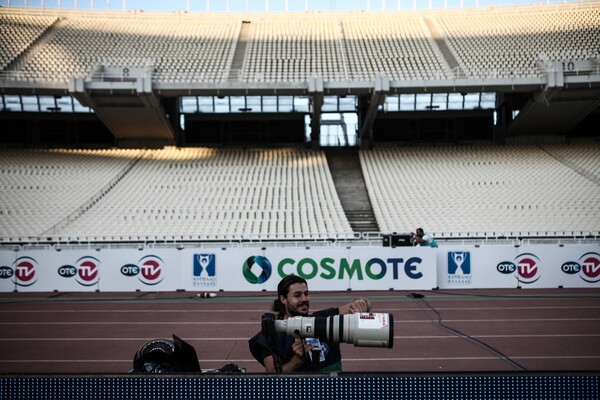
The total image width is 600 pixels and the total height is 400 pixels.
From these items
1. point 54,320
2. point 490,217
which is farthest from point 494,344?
point 490,217

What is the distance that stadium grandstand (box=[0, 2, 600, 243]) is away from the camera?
21.5 metres

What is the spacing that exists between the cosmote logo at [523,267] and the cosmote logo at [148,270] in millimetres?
8911

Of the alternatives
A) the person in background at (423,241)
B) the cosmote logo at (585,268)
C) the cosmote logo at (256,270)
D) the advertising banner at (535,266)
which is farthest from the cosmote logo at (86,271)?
the cosmote logo at (585,268)

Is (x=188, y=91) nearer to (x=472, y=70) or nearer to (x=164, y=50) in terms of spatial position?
(x=164, y=50)

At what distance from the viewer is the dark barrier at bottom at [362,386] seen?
2.73 metres

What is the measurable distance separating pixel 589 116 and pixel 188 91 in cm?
2347

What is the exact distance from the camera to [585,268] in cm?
1334

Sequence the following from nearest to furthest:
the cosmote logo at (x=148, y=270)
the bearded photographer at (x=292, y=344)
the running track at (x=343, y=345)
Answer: the bearded photographer at (x=292, y=344)
the running track at (x=343, y=345)
the cosmote logo at (x=148, y=270)

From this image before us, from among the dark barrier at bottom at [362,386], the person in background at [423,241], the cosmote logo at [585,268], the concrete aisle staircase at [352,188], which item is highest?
the concrete aisle staircase at [352,188]

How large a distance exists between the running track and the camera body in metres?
2.96

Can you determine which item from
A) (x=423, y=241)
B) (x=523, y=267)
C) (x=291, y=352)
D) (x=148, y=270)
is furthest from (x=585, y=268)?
(x=291, y=352)

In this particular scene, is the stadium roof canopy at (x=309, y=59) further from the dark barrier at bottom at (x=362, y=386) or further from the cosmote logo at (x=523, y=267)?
the dark barrier at bottom at (x=362, y=386)

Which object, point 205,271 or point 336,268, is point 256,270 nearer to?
point 205,271

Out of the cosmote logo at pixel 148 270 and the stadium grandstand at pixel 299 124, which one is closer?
the cosmote logo at pixel 148 270
